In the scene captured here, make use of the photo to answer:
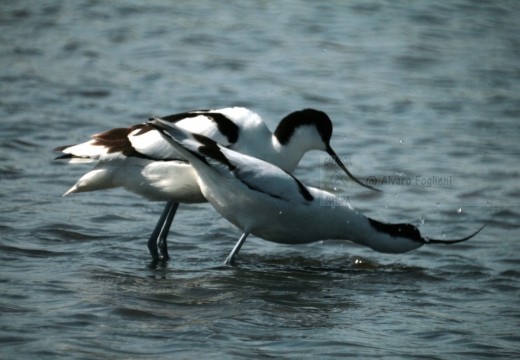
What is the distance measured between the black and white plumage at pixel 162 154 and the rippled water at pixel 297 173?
0.50 meters

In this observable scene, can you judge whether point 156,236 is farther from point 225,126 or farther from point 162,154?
point 225,126

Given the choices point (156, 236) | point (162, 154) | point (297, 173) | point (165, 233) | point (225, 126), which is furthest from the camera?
point (297, 173)

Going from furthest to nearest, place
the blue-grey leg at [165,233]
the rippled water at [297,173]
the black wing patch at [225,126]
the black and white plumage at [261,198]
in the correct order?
1. the blue-grey leg at [165,233]
2. the black wing patch at [225,126]
3. the black and white plumage at [261,198]
4. the rippled water at [297,173]

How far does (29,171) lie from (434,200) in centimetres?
389

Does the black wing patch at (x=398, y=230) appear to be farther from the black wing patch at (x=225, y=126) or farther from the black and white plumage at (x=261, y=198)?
the black wing patch at (x=225, y=126)

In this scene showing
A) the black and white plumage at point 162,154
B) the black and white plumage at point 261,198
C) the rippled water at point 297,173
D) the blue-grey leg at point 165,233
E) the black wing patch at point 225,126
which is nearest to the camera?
the rippled water at point 297,173

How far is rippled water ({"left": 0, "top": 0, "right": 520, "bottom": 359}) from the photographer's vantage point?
553 cm

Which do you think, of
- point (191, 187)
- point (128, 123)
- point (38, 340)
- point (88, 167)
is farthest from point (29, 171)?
point (38, 340)

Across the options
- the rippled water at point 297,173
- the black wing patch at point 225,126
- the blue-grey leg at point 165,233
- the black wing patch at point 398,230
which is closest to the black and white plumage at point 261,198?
the black wing patch at point 398,230

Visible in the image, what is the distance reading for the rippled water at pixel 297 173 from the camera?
5.53 metres

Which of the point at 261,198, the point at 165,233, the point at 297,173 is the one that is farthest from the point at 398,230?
the point at 297,173

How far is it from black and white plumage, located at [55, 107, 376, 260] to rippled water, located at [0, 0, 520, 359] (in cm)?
50

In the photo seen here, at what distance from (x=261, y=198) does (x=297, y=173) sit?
10.2 feet

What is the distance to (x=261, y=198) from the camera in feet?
21.3
